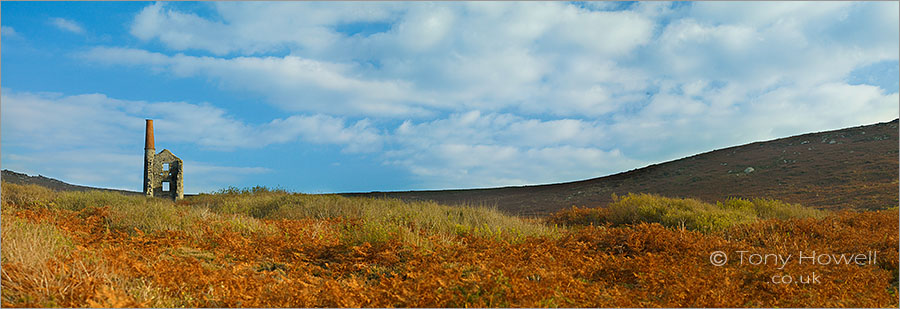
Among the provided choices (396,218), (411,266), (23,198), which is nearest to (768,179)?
(396,218)

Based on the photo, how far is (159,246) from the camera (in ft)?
23.2

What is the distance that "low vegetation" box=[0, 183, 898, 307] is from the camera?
15.2 ft

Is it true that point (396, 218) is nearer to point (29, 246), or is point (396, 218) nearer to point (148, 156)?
point (29, 246)

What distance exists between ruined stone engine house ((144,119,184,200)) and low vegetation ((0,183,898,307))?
1502cm

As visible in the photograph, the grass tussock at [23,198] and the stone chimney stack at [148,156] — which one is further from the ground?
the stone chimney stack at [148,156]

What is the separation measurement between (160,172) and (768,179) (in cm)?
2881

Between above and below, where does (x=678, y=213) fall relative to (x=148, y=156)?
below

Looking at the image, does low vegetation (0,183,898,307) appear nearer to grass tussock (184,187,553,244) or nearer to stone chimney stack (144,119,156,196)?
grass tussock (184,187,553,244)

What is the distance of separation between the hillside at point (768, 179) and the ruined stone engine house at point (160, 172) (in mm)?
13487

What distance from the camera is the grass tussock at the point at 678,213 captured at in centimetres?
1171

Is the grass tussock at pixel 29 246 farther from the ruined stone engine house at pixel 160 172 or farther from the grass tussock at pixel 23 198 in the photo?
the ruined stone engine house at pixel 160 172

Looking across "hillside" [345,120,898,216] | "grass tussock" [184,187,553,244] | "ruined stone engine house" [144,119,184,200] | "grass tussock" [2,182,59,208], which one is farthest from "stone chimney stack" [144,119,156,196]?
"hillside" [345,120,898,216]

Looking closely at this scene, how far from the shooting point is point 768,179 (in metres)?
22.8

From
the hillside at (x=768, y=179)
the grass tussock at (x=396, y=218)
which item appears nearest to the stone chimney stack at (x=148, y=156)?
the grass tussock at (x=396, y=218)
